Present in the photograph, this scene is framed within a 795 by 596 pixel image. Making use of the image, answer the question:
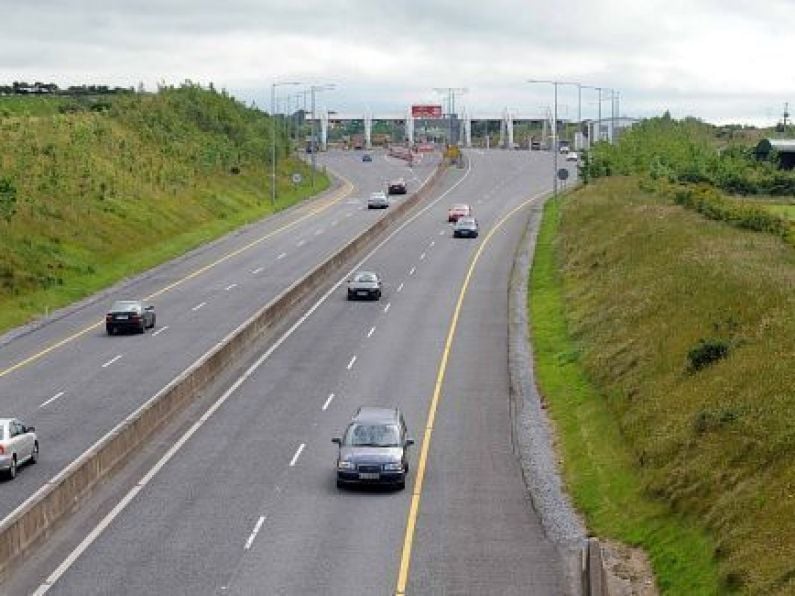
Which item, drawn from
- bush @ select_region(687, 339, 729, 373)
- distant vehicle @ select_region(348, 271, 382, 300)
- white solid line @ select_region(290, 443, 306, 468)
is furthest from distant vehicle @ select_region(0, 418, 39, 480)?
distant vehicle @ select_region(348, 271, 382, 300)

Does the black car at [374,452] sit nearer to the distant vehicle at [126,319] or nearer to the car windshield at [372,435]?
the car windshield at [372,435]

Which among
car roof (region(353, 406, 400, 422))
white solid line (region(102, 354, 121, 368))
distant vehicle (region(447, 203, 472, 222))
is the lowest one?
white solid line (region(102, 354, 121, 368))

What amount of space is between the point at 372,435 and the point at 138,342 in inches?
902

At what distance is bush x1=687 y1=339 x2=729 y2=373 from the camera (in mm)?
38719

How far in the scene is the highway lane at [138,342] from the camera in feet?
132

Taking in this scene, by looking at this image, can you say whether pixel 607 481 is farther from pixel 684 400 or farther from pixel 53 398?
pixel 53 398

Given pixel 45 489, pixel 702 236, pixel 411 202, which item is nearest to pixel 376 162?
pixel 411 202

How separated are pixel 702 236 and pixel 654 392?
2645cm

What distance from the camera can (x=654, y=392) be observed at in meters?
38.6

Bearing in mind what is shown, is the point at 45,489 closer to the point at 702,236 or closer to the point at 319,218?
the point at 702,236

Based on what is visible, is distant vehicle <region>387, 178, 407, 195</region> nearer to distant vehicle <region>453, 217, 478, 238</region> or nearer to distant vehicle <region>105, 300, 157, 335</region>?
distant vehicle <region>453, 217, 478, 238</region>

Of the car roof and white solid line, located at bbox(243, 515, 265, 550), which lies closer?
white solid line, located at bbox(243, 515, 265, 550)

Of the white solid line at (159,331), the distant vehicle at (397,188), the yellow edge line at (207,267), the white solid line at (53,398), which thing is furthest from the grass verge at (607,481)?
the distant vehicle at (397,188)

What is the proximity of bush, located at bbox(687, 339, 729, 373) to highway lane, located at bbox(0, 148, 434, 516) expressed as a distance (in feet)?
54.7
